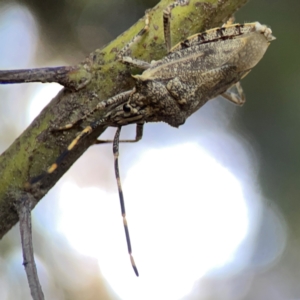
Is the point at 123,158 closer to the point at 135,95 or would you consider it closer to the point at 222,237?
the point at 222,237

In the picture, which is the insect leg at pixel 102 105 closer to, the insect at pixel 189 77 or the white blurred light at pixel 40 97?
the insect at pixel 189 77

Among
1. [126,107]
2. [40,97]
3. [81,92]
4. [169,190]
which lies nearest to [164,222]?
[169,190]

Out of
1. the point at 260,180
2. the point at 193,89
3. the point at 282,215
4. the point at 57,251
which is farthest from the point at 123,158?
the point at 193,89

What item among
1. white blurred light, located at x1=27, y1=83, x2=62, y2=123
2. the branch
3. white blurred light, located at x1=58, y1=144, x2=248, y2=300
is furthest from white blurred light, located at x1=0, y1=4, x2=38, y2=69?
the branch

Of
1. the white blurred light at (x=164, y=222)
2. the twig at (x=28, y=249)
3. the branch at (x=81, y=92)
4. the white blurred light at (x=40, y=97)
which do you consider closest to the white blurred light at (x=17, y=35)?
the white blurred light at (x=40, y=97)

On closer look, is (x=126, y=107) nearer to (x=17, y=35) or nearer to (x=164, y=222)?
(x=164, y=222)

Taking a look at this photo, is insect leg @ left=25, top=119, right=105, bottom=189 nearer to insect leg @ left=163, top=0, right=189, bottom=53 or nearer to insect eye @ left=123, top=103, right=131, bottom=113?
insect eye @ left=123, top=103, right=131, bottom=113
